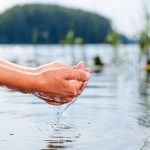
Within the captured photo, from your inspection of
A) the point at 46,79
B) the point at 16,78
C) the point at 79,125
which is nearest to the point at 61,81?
the point at 46,79

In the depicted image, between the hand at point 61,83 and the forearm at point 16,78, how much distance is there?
0.06 meters

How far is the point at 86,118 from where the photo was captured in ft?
22.6

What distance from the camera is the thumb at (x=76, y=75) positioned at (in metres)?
3.08

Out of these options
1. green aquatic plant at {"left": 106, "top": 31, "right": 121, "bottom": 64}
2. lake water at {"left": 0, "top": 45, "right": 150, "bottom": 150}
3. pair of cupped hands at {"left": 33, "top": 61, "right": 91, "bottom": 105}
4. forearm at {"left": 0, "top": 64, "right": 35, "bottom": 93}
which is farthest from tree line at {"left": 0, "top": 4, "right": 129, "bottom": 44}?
forearm at {"left": 0, "top": 64, "right": 35, "bottom": 93}

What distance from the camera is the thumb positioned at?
3076 mm

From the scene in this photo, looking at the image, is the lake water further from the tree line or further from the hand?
the tree line

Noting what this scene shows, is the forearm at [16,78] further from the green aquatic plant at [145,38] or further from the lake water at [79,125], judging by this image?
the green aquatic plant at [145,38]

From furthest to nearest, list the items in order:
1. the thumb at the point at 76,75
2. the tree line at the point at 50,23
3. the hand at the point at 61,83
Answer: the tree line at the point at 50,23, the thumb at the point at 76,75, the hand at the point at 61,83

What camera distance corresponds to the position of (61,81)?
3006mm

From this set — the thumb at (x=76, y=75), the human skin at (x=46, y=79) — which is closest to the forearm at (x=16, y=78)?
the human skin at (x=46, y=79)

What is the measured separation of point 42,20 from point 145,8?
132937 millimetres

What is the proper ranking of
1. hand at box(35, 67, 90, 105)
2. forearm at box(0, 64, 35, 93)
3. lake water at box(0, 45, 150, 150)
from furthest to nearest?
1. lake water at box(0, 45, 150, 150)
2. hand at box(35, 67, 90, 105)
3. forearm at box(0, 64, 35, 93)

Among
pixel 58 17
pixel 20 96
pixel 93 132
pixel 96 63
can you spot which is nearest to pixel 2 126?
pixel 93 132

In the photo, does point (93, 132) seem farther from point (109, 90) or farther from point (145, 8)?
point (145, 8)
